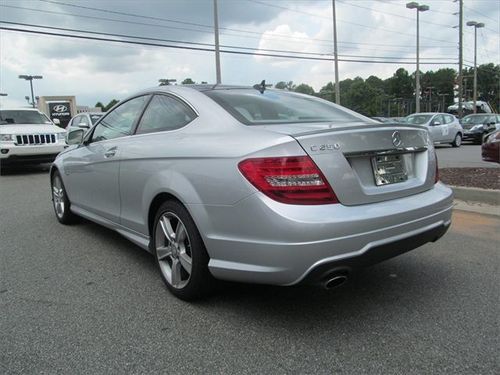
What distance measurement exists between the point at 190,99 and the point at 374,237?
1.72m

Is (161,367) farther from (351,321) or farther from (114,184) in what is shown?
(114,184)

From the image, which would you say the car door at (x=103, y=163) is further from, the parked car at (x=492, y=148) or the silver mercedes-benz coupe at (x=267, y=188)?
the parked car at (x=492, y=148)

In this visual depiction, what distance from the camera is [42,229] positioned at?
562cm

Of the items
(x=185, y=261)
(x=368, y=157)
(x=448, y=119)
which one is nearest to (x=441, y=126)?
(x=448, y=119)

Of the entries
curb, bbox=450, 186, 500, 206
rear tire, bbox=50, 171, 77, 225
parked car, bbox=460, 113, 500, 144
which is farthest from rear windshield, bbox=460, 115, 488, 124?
rear tire, bbox=50, 171, 77, 225

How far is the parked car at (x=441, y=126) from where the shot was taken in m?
18.3

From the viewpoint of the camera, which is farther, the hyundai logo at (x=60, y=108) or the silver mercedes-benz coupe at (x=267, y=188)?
the hyundai logo at (x=60, y=108)

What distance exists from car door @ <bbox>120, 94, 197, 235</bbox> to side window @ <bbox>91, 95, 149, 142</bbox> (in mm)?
181

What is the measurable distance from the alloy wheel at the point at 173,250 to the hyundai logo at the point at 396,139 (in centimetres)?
150

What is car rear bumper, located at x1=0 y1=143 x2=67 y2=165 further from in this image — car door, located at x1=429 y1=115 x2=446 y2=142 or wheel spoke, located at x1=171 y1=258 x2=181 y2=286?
car door, located at x1=429 y1=115 x2=446 y2=142

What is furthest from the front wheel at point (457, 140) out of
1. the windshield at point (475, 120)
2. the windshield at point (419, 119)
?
the windshield at point (475, 120)

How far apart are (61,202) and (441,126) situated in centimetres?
1644

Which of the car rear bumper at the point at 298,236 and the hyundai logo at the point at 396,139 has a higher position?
the hyundai logo at the point at 396,139

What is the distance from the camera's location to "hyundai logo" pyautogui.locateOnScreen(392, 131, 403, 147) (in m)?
3.03
